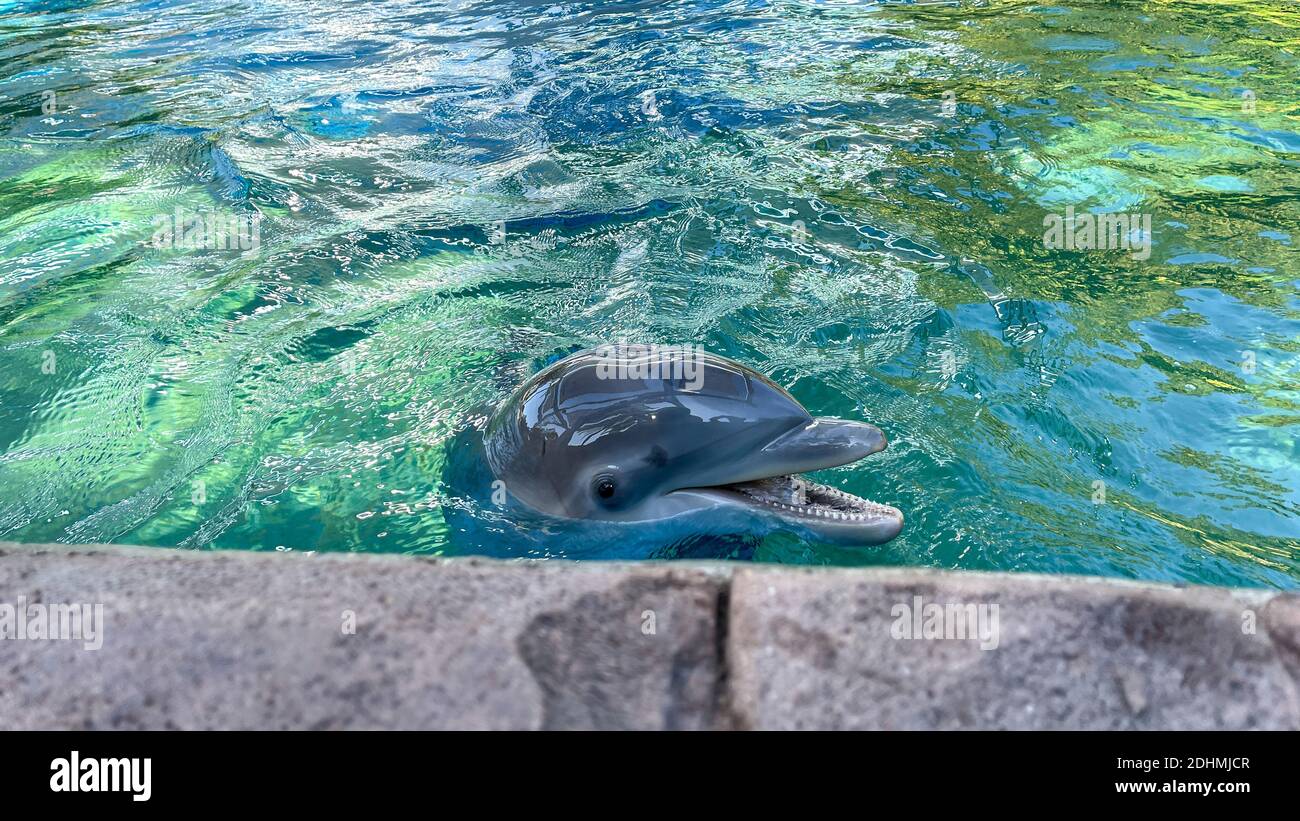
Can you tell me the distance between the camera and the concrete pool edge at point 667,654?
60.1 inches

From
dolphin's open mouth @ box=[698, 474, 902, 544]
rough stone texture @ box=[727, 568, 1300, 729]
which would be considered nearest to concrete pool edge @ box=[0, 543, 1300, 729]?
rough stone texture @ box=[727, 568, 1300, 729]

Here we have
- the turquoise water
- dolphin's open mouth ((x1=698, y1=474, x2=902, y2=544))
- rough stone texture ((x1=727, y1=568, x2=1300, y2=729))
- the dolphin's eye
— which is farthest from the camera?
Answer: the turquoise water

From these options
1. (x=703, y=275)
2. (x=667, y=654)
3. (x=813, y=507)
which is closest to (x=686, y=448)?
(x=813, y=507)

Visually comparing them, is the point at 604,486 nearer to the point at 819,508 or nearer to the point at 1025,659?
the point at 819,508

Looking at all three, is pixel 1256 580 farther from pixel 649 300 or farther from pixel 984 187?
pixel 984 187

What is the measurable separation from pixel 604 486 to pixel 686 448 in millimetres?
292

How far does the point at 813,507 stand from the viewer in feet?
10.2

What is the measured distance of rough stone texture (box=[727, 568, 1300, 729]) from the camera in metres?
1.51

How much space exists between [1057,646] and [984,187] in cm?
551

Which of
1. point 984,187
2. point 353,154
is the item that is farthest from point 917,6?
point 353,154

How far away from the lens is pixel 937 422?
4113 millimetres

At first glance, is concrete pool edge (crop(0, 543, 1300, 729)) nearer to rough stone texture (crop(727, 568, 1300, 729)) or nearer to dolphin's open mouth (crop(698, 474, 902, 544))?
rough stone texture (crop(727, 568, 1300, 729))

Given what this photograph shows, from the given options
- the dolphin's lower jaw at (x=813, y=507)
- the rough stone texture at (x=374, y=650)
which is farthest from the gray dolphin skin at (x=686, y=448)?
the rough stone texture at (x=374, y=650)

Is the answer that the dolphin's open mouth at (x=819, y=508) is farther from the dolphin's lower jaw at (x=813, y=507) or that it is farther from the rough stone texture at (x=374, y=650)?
the rough stone texture at (x=374, y=650)
